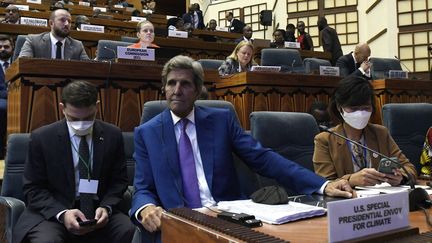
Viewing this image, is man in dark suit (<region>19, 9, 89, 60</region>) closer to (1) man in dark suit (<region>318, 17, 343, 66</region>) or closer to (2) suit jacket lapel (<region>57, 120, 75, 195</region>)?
(2) suit jacket lapel (<region>57, 120, 75, 195</region>)

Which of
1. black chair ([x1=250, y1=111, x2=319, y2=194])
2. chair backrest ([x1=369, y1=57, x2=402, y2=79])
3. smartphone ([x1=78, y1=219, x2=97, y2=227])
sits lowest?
smartphone ([x1=78, y1=219, x2=97, y2=227])

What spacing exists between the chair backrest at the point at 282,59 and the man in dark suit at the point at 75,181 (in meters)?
2.74

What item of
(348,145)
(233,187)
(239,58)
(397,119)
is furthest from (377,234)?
(239,58)

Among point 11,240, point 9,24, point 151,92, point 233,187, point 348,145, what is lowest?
point 11,240

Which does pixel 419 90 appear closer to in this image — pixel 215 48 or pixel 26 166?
pixel 215 48

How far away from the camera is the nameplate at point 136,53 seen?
→ 104 inches

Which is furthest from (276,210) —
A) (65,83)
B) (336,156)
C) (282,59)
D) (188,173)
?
(282,59)

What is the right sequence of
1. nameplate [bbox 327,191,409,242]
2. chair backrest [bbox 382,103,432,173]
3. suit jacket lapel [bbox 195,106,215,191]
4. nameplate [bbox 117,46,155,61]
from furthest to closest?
nameplate [bbox 117,46,155,61] → chair backrest [bbox 382,103,432,173] → suit jacket lapel [bbox 195,106,215,191] → nameplate [bbox 327,191,409,242]

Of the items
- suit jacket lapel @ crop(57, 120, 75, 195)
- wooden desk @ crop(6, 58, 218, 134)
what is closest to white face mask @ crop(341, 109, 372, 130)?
suit jacket lapel @ crop(57, 120, 75, 195)

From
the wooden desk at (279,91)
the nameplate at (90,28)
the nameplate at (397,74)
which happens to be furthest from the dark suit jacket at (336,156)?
the nameplate at (90,28)

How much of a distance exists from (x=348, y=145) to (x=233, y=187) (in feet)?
1.47

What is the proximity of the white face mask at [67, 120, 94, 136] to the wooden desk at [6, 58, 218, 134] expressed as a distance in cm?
75

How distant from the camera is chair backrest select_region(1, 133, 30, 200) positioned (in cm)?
172

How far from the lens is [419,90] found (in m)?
3.76
